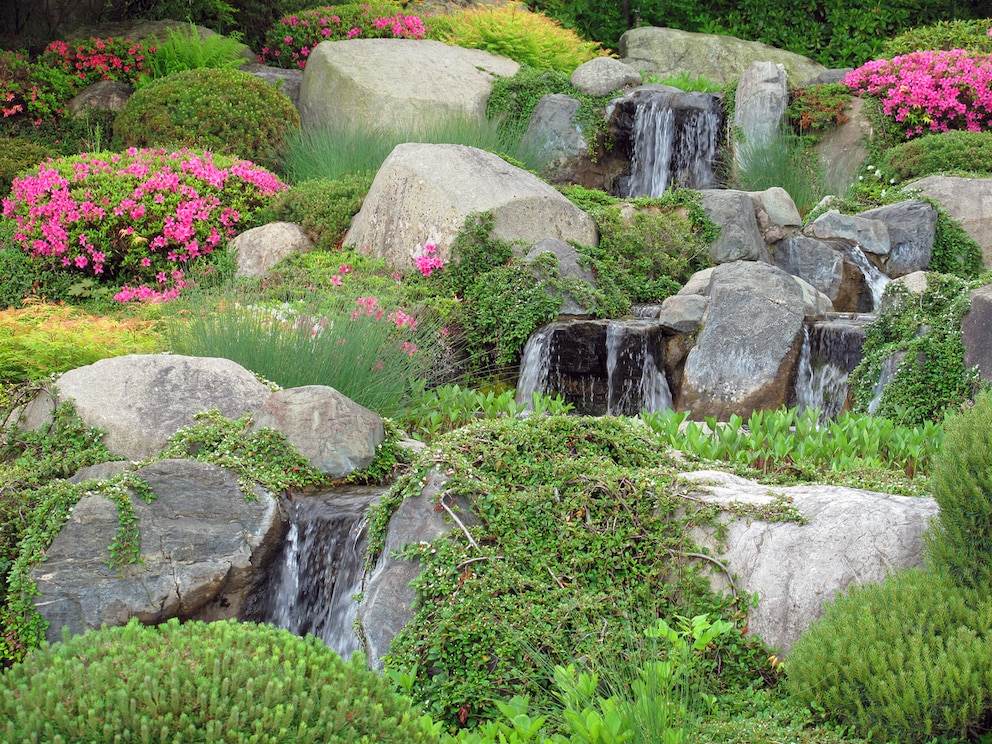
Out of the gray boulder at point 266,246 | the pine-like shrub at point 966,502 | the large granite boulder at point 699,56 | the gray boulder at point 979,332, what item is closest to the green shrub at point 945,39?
the large granite boulder at point 699,56

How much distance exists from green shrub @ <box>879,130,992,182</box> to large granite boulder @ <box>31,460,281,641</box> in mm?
9858

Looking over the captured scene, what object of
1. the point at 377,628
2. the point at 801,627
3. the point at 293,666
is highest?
the point at 293,666

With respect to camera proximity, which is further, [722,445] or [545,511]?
[722,445]

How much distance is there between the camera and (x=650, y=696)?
2.83 m

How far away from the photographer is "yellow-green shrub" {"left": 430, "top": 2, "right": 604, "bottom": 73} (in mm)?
15102

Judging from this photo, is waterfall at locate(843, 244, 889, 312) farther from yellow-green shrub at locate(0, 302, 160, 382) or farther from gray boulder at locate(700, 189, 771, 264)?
yellow-green shrub at locate(0, 302, 160, 382)

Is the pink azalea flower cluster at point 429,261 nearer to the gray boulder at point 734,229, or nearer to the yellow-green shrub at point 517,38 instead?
the gray boulder at point 734,229

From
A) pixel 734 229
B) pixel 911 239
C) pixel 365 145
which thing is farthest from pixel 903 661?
pixel 365 145

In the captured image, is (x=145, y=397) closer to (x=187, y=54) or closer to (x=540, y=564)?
(x=540, y=564)

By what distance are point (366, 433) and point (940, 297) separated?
423 cm

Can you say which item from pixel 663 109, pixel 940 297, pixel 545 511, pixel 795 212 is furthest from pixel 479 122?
pixel 545 511

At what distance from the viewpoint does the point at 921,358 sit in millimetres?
6441

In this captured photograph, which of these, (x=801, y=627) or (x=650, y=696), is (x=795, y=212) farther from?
(x=650, y=696)

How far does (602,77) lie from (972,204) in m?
5.53
